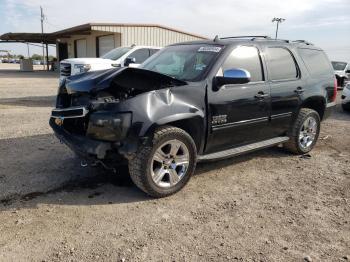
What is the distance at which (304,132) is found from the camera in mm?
6016

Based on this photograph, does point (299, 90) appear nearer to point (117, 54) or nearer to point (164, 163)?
point (164, 163)

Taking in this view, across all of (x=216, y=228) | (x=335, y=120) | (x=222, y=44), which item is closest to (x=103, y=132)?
(x=216, y=228)

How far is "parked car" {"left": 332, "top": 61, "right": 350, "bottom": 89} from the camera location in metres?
19.8

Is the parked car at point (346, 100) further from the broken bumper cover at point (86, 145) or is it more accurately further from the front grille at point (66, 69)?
the broken bumper cover at point (86, 145)

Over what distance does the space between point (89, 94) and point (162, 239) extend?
Result: 1.75 m

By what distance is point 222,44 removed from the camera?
15.7 feet

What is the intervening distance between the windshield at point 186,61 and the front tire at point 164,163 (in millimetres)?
854

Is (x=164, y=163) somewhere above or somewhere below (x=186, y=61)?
below

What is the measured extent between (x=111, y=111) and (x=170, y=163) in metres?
0.93

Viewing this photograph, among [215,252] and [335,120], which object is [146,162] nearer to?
[215,252]

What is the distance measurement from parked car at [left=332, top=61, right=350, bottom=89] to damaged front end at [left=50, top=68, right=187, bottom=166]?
1783 centimetres

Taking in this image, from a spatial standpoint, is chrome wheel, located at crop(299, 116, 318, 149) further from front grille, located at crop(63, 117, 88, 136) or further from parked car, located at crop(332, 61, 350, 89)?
parked car, located at crop(332, 61, 350, 89)

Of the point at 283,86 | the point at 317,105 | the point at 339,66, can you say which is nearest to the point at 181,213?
the point at 283,86

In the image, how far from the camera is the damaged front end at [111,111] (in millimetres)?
3686
